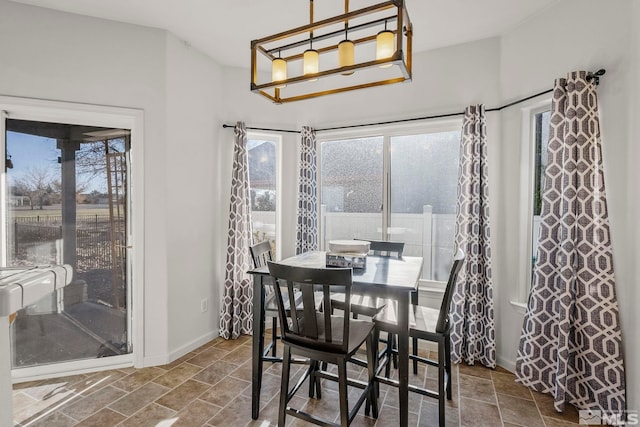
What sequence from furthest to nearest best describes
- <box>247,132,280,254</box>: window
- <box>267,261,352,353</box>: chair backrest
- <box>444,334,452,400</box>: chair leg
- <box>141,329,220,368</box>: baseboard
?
1. <box>247,132,280,254</box>: window
2. <box>141,329,220,368</box>: baseboard
3. <box>444,334,452,400</box>: chair leg
4. <box>267,261,352,353</box>: chair backrest

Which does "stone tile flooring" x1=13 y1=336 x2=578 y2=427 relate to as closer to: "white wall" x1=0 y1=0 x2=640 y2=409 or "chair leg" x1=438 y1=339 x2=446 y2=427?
"chair leg" x1=438 y1=339 x2=446 y2=427

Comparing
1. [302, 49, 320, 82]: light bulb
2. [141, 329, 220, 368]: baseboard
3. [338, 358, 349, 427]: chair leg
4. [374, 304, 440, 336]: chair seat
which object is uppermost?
[302, 49, 320, 82]: light bulb

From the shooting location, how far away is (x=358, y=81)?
3.31 meters

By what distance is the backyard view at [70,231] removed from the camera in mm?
2471

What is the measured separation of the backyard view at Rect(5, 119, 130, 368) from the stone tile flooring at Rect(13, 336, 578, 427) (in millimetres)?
307

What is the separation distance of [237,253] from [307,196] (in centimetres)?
92

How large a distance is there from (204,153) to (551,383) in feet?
11.1

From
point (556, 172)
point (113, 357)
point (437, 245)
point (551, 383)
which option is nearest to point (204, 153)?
point (113, 357)

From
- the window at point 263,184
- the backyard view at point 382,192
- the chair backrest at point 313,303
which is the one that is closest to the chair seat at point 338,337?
the chair backrest at point 313,303

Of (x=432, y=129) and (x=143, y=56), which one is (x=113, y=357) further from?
(x=432, y=129)

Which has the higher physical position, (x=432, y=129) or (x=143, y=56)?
(x=143, y=56)

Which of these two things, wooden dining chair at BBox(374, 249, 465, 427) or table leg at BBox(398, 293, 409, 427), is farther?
wooden dining chair at BBox(374, 249, 465, 427)

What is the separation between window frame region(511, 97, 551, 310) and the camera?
262 centimetres

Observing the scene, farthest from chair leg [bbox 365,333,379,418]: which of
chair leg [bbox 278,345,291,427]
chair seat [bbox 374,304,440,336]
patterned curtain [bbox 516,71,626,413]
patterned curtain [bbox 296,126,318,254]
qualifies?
patterned curtain [bbox 296,126,318,254]
